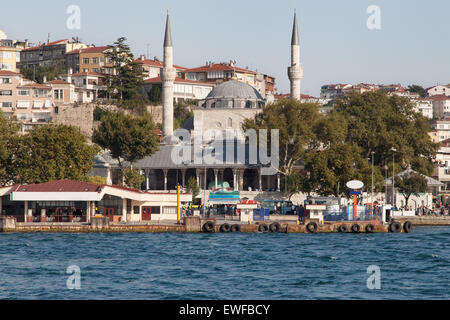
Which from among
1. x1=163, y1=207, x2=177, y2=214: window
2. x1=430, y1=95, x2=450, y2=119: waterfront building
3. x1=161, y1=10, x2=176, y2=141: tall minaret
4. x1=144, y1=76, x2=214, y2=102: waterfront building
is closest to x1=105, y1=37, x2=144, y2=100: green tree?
x1=144, y1=76, x2=214, y2=102: waterfront building

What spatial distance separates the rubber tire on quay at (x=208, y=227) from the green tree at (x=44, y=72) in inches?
2563

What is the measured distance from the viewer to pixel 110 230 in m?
55.4

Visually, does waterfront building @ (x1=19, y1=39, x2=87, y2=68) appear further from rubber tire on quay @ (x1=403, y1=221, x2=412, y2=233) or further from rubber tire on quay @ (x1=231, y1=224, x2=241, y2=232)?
rubber tire on quay @ (x1=403, y1=221, x2=412, y2=233)

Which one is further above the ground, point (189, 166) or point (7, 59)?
point (7, 59)

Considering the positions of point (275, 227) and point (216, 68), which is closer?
point (275, 227)

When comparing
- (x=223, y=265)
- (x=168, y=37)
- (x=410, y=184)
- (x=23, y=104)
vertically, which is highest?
(x=168, y=37)

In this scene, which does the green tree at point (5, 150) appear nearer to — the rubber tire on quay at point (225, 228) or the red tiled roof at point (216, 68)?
the rubber tire on quay at point (225, 228)

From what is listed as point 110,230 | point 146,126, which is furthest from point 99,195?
Result: point 146,126

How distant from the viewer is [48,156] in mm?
65000

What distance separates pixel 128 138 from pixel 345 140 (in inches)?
788

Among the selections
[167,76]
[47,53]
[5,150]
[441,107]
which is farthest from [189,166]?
[441,107]

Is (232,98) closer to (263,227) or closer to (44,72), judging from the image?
(44,72)
